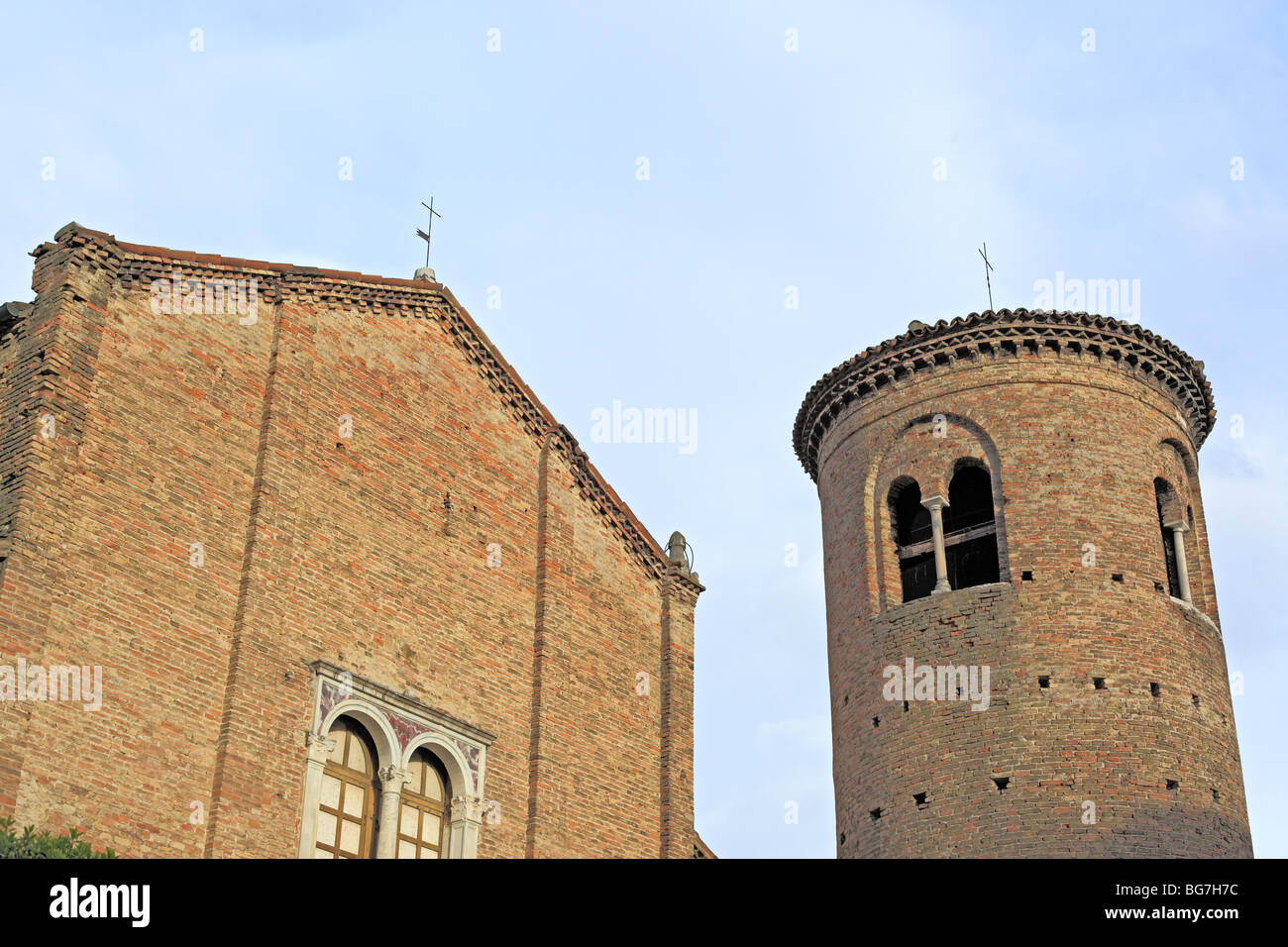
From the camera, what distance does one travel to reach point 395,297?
16625 millimetres

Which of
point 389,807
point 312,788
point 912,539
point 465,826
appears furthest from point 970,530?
point 312,788

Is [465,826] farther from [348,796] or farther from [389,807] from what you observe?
[348,796]

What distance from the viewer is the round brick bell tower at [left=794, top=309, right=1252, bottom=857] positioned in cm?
2200

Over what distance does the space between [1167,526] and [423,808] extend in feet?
51.6

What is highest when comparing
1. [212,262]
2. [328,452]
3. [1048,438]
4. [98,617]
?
[1048,438]

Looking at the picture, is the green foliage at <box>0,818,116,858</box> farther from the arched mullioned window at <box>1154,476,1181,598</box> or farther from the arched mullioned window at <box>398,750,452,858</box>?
the arched mullioned window at <box>1154,476,1181,598</box>

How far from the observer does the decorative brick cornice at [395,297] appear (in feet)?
44.3

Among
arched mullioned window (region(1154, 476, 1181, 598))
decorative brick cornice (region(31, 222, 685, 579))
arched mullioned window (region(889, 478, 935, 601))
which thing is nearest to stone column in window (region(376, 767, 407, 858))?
decorative brick cornice (region(31, 222, 685, 579))

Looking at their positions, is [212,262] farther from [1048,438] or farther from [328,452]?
[1048,438]

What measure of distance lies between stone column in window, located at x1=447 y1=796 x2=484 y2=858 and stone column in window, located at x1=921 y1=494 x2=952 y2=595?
1142 centimetres
